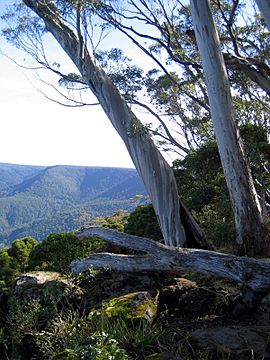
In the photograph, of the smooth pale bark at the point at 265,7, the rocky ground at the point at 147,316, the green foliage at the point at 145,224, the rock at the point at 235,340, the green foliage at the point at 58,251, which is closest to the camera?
the rock at the point at 235,340

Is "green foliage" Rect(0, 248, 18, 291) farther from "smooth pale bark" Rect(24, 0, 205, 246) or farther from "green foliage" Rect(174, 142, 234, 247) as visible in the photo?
"smooth pale bark" Rect(24, 0, 205, 246)

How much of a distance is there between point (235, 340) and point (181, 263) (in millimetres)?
1256

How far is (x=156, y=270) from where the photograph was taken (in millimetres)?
4625

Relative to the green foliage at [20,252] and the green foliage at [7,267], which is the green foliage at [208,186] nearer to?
the green foliage at [7,267]

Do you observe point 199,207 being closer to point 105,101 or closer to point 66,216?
point 105,101

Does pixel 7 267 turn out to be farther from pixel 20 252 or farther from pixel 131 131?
pixel 131 131

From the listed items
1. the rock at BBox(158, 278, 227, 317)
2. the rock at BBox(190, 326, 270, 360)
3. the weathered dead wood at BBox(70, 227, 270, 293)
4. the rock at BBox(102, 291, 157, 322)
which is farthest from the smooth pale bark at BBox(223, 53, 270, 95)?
the rock at BBox(190, 326, 270, 360)

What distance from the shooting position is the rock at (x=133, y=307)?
366cm

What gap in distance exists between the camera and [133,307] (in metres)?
3.79

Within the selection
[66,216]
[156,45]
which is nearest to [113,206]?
[66,216]

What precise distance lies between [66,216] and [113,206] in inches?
1117

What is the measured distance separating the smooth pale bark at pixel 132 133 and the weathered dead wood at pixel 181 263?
1.61m

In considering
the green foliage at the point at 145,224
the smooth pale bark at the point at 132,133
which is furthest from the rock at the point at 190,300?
the green foliage at the point at 145,224

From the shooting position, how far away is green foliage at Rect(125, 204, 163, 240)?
1040 cm
